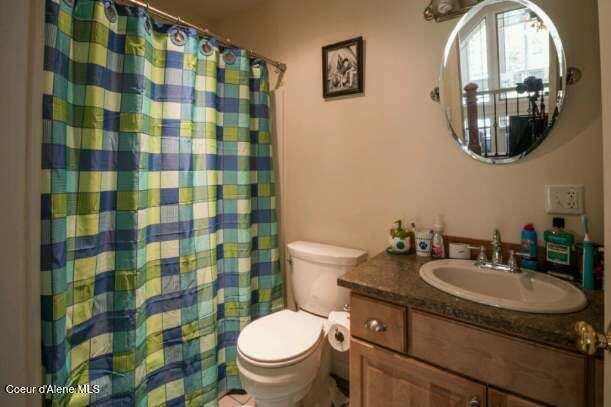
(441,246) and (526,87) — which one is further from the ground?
(526,87)

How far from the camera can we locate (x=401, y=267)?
123 cm

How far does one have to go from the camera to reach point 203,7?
1985mm

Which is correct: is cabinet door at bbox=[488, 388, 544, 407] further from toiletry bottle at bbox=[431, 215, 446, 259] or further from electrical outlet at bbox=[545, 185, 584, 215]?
electrical outlet at bbox=[545, 185, 584, 215]

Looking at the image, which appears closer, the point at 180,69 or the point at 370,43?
the point at 180,69

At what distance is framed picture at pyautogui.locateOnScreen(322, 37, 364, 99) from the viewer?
1551 mm

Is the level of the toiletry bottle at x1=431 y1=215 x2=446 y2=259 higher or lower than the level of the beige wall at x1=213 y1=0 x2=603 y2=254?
lower

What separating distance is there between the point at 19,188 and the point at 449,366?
1.15 meters

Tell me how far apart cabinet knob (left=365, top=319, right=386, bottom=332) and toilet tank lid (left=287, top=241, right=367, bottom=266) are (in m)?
0.45

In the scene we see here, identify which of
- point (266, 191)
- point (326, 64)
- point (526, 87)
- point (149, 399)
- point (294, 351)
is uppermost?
point (326, 64)

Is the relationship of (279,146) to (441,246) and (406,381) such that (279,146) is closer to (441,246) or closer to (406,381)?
(441,246)

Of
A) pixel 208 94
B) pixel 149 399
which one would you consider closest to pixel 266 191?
pixel 208 94

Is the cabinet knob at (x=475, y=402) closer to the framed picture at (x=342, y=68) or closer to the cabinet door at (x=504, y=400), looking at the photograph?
the cabinet door at (x=504, y=400)

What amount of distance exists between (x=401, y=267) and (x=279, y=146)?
1105 mm

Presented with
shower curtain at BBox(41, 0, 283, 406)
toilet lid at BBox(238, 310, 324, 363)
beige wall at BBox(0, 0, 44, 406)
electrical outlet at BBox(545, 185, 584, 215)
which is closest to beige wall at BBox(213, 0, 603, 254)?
electrical outlet at BBox(545, 185, 584, 215)
